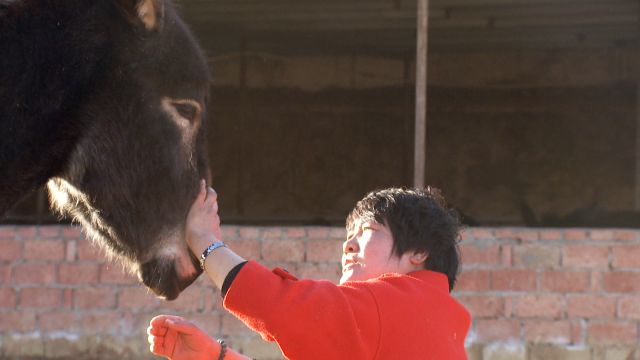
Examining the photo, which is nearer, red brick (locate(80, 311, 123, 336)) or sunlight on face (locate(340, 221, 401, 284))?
sunlight on face (locate(340, 221, 401, 284))

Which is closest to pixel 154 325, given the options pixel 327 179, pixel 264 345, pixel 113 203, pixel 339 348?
pixel 113 203

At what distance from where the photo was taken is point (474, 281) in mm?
6359

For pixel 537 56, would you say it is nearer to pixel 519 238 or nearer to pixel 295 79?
pixel 295 79

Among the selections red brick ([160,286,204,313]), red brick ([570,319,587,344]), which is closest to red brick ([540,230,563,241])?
red brick ([570,319,587,344])

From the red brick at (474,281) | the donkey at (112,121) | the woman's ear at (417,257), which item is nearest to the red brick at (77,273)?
the red brick at (474,281)

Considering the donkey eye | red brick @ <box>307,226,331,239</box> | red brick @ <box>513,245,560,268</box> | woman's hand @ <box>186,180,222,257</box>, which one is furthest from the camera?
red brick @ <box>307,226,331,239</box>

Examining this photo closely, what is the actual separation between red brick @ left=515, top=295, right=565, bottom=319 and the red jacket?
13.6 feet

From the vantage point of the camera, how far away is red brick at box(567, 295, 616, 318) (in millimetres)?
6289

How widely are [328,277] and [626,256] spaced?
1.80 m

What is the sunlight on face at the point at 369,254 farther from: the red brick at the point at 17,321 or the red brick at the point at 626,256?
the red brick at the point at 17,321

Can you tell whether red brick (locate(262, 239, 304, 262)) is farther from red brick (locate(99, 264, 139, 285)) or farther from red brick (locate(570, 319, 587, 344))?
red brick (locate(570, 319, 587, 344))

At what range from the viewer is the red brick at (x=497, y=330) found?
6344 mm

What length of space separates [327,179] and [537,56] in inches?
141

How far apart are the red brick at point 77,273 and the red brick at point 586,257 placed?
2.94m
